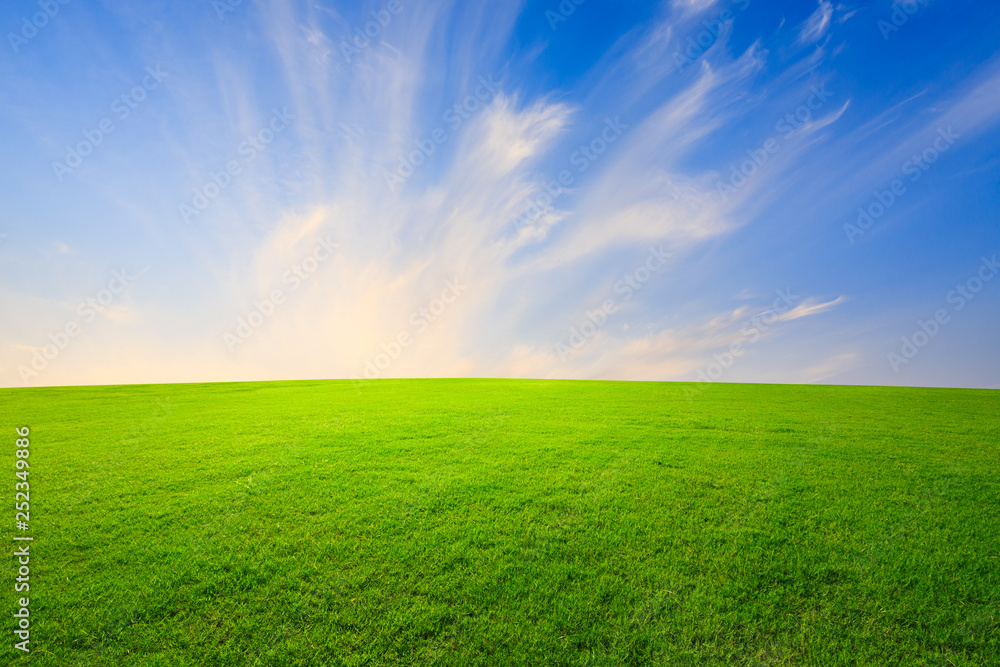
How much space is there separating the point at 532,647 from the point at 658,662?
1.47 m

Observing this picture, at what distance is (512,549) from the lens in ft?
22.3

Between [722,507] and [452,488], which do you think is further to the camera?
[452,488]

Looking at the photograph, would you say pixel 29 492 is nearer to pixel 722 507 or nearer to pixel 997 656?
pixel 722 507

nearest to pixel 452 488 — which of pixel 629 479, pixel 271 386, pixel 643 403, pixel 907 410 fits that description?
pixel 629 479

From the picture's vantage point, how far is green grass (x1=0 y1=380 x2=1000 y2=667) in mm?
5148

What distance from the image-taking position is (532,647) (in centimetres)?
502

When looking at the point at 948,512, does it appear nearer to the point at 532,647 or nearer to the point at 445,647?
the point at 532,647

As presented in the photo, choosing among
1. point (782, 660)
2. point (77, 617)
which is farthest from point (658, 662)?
point (77, 617)

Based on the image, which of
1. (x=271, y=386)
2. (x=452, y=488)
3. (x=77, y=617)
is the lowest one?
(x=77, y=617)

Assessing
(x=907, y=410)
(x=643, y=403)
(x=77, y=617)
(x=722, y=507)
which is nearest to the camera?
(x=77, y=617)

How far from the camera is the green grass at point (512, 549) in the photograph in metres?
5.15

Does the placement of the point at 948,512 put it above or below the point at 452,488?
below

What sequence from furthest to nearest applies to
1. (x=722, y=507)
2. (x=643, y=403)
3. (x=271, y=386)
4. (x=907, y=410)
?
(x=271, y=386), (x=643, y=403), (x=907, y=410), (x=722, y=507)

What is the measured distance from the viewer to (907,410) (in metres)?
19.3
